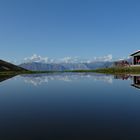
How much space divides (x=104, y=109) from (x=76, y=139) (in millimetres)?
8484

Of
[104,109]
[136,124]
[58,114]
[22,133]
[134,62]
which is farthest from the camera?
[134,62]

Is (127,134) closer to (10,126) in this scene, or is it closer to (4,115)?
(10,126)

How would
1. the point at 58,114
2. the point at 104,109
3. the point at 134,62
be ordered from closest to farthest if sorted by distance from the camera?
the point at 58,114 → the point at 104,109 → the point at 134,62

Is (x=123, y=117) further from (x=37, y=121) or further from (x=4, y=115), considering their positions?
(x=4, y=115)

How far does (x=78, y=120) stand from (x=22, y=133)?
13.9 feet

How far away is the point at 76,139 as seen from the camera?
12.0 metres

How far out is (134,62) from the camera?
383 feet

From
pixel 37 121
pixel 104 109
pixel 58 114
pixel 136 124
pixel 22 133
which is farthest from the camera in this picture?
pixel 104 109

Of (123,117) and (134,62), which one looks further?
(134,62)

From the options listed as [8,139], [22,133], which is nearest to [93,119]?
[22,133]

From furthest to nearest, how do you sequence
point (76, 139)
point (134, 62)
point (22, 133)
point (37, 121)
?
point (134, 62) → point (37, 121) → point (22, 133) → point (76, 139)

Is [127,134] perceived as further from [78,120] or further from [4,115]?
[4,115]

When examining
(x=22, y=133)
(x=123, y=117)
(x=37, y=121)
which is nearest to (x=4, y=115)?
(x=37, y=121)

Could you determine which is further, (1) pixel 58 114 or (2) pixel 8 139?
(1) pixel 58 114
